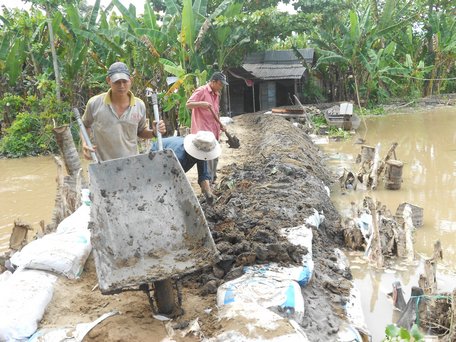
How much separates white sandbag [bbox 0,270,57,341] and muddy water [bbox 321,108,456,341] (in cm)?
251

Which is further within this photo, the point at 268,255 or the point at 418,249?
the point at 418,249

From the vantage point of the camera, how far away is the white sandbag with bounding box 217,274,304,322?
8.59 ft

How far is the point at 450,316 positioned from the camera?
319cm

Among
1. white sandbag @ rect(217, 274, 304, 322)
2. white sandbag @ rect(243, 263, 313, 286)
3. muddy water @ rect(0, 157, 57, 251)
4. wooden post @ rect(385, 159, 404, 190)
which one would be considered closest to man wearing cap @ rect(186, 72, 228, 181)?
white sandbag @ rect(243, 263, 313, 286)

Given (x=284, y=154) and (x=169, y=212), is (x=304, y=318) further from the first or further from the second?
(x=284, y=154)

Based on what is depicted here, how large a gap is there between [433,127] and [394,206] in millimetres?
9017

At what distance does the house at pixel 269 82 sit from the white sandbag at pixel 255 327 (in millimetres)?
16323

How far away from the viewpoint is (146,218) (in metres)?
3.09

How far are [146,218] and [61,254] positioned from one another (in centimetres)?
70

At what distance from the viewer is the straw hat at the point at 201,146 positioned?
4.23 meters

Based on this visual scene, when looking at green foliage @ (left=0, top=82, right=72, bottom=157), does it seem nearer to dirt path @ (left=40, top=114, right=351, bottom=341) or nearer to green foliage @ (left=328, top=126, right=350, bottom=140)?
green foliage @ (left=328, top=126, right=350, bottom=140)

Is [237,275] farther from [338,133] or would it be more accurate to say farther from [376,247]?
[338,133]

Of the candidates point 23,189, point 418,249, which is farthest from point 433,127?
point 23,189

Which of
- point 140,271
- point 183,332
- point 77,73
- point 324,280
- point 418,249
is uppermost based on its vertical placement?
point 77,73
